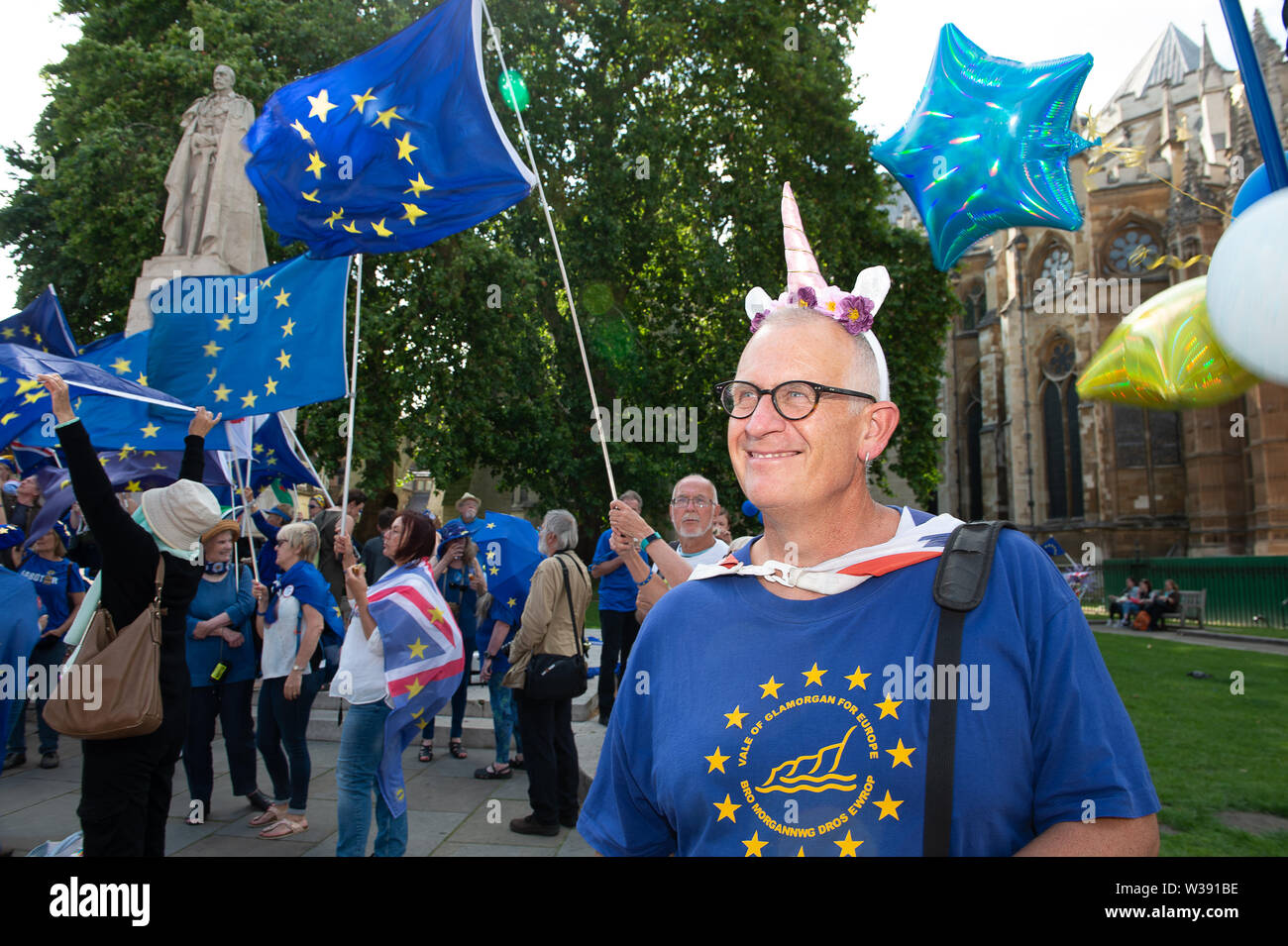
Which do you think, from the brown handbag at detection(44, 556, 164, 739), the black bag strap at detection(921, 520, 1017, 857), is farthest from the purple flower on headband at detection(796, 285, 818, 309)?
the brown handbag at detection(44, 556, 164, 739)

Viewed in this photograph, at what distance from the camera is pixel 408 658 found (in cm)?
449

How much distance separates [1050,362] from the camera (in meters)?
37.3

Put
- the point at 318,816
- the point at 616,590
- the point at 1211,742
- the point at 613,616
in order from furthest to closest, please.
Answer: the point at 1211,742
the point at 613,616
the point at 616,590
the point at 318,816

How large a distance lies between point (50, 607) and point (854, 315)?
25.7 feet

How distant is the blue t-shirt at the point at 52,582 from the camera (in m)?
7.24

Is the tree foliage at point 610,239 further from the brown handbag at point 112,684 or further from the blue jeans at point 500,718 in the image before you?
the brown handbag at point 112,684

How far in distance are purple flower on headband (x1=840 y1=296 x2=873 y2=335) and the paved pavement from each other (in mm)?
3933

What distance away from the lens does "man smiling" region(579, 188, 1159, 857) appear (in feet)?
4.72

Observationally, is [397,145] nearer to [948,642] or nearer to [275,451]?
[275,451]

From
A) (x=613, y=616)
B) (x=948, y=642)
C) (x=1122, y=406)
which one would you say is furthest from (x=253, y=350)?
(x=1122, y=406)

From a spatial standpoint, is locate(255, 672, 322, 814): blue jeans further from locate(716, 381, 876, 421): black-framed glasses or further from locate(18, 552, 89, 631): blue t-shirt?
locate(716, 381, 876, 421): black-framed glasses

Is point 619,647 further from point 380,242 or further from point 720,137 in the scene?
point 720,137

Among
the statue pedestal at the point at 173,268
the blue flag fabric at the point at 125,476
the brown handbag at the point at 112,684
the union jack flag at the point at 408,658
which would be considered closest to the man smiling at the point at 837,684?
the brown handbag at the point at 112,684
